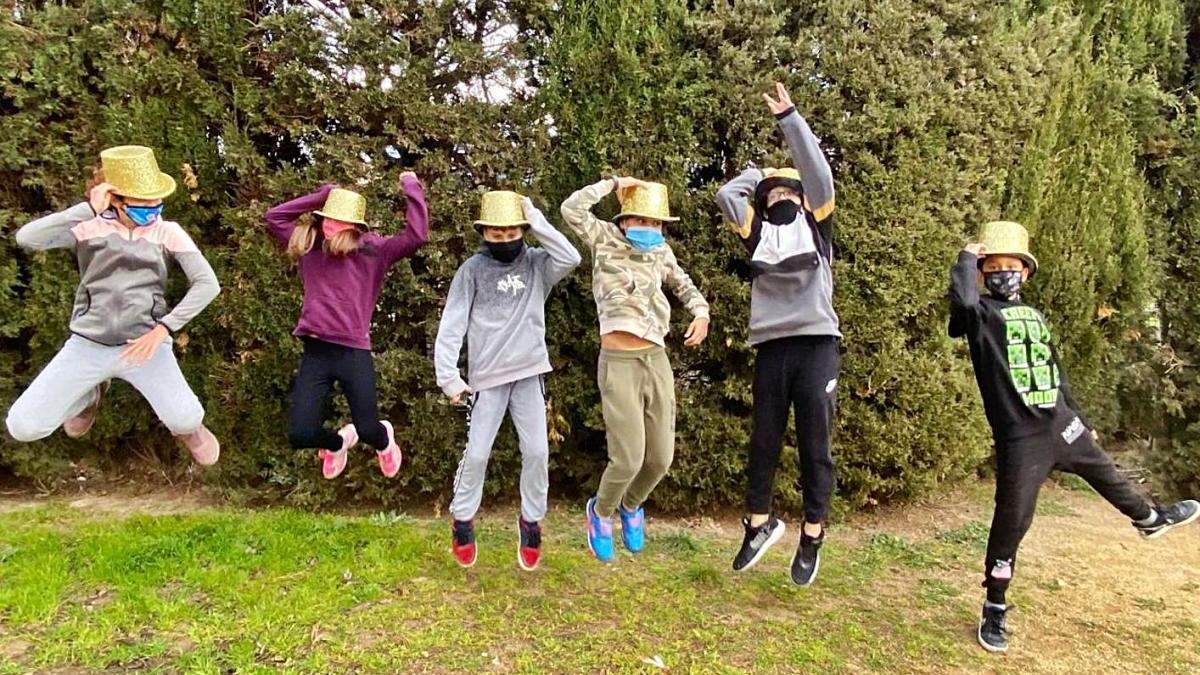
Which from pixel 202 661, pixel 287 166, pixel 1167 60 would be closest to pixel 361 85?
pixel 287 166

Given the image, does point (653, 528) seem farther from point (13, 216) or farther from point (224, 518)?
point (13, 216)

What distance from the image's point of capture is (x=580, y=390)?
573 cm

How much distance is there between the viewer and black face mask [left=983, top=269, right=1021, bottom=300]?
407 cm

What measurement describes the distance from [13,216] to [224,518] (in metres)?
2.76

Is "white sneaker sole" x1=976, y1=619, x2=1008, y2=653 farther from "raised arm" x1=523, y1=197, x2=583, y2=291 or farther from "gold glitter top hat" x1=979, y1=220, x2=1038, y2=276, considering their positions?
"raised arm" x1=523, y1=197, x2=583, y2=291

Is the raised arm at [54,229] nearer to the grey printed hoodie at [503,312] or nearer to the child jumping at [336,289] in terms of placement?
the child jumping at [336,289]

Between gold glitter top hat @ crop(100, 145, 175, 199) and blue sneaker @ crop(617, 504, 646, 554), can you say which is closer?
gold glitter top hat @ crop(100, 145, 175, 199)

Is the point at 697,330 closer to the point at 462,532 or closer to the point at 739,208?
the point at 739,208

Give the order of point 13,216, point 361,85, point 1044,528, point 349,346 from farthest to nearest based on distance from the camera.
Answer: point 1044,528
point 13,216
point 361,85
point 349,346

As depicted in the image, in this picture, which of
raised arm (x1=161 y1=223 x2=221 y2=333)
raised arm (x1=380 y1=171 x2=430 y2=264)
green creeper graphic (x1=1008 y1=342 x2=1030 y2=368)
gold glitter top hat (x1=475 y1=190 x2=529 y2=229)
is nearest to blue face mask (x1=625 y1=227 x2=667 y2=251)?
gold glitter top hat (x1=475 y1=190 x2=529 y2=229)

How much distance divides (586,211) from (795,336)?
1.39 meters

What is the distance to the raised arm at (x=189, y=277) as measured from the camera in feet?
14.2

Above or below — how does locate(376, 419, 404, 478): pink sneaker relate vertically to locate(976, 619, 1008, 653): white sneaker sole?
above

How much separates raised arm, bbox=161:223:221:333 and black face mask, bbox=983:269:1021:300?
429 cm
